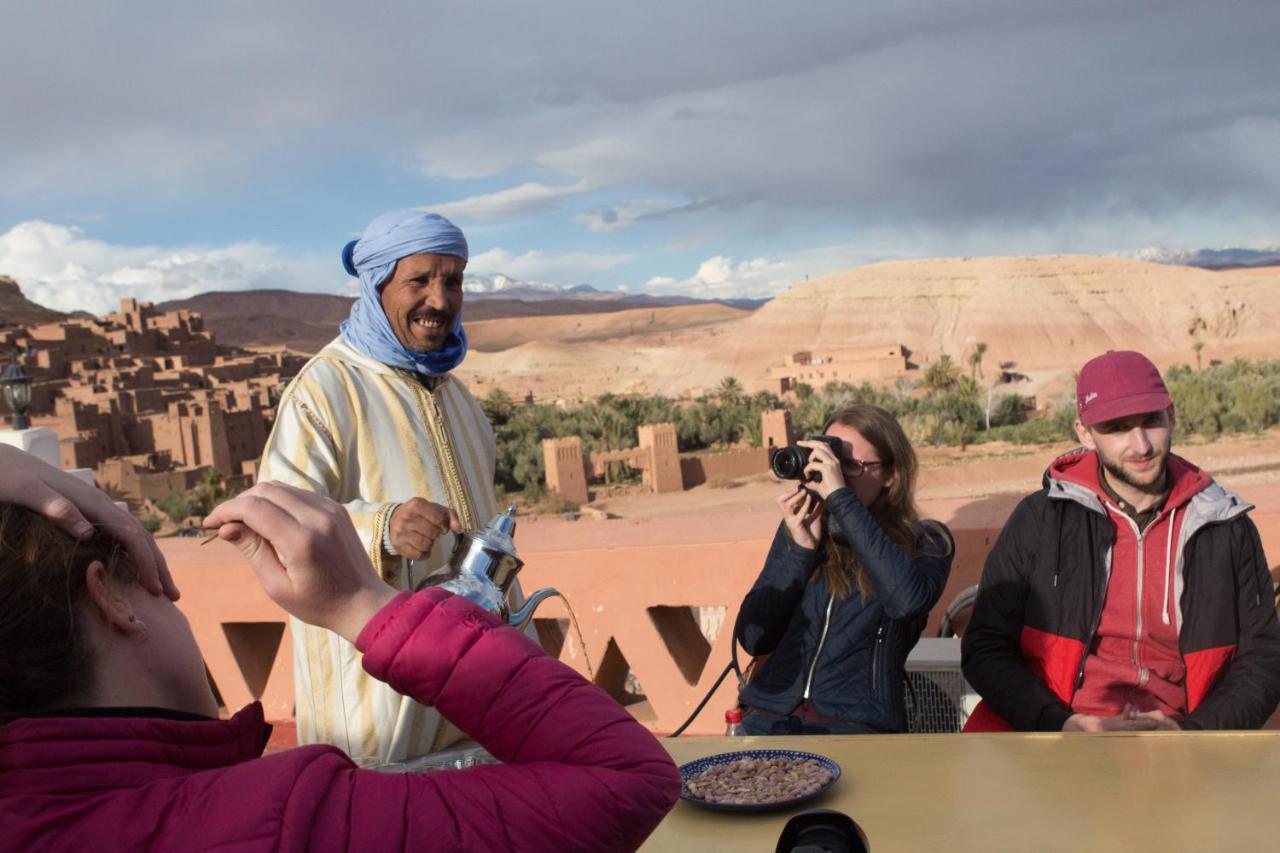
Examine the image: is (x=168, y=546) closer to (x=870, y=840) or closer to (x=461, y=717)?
(x=870, y=840)

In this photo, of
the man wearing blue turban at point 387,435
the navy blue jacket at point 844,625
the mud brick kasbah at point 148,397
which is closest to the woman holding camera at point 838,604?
the navy blue jacket at point 844,625

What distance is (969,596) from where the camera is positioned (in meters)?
3.18

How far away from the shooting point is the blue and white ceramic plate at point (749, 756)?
1642 millimetres

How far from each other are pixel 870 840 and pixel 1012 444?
21.5 meters

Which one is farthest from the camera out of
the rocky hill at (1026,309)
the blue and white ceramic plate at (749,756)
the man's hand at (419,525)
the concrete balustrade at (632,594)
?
the rocky hill at (1026,309)

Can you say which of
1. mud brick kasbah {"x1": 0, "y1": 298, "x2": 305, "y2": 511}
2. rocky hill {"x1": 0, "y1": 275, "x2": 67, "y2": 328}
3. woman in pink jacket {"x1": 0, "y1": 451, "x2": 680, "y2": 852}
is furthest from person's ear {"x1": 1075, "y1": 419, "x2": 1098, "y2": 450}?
rocky hill {"x1": 0, "y1": 275, "x2": 67, "y2": 328}

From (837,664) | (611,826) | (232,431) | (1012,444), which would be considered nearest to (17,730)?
(611,826)

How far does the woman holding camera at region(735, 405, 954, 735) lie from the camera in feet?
8.41

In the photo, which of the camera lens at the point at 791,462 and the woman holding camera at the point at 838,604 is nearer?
the woman holding camera at the point at 838,604

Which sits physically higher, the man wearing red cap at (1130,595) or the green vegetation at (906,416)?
the man wearing red cap at (1130,595)

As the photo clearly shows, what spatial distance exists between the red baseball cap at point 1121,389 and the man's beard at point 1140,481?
0.10 metres

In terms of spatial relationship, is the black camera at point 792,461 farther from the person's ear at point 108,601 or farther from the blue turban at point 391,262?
the person's ear at point 108,601

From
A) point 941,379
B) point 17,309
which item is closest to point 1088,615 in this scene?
point 941,379

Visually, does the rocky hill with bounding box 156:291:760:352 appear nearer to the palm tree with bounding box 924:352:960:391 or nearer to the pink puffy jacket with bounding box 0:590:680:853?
the palm tree with bounding box 924:352:960:391
